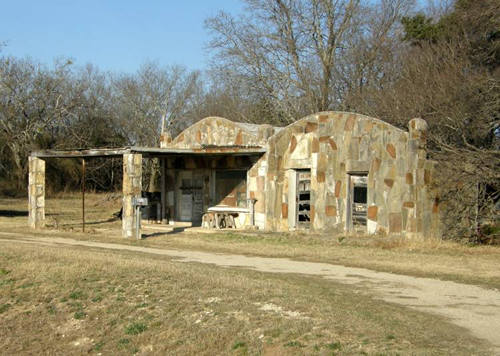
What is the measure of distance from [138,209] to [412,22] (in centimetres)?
1847

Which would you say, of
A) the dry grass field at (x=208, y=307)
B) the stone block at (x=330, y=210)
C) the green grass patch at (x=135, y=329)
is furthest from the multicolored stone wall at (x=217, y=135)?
the green grass patch at (x=135, y=329)

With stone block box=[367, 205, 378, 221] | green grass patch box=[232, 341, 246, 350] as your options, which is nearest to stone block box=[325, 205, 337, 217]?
stone block box=[367, 205, 378, 221]

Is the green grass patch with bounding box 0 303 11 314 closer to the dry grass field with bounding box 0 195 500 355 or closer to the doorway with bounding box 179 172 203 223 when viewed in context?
the dry grass field with bounding box 0 195 500 355

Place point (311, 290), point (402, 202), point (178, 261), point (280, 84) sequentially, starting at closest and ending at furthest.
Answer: point (311, 290)
point (178, 261)
point (402, 202)
point (280, 84)

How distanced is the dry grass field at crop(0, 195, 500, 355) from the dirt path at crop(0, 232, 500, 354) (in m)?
0.36

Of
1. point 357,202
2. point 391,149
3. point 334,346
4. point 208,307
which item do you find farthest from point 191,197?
point 334,346

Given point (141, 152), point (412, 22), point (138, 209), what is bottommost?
point (138, 209)

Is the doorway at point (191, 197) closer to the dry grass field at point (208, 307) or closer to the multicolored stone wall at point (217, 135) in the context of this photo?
the multicolored stone wall at point (217, 135)

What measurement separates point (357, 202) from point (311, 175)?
5.43 feet

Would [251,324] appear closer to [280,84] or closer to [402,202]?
[402,202]

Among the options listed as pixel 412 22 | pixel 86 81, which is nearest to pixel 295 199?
pixel 412 22

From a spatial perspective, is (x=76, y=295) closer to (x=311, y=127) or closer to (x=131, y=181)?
(x=131, y=181)

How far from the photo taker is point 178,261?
14.5m

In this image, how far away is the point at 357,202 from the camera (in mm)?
19047
